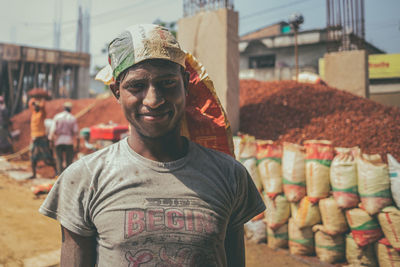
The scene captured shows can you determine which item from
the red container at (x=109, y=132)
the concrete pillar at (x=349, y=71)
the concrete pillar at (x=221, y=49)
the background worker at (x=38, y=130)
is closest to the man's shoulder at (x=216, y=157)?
the concrete pillar at (x=221, y=49)

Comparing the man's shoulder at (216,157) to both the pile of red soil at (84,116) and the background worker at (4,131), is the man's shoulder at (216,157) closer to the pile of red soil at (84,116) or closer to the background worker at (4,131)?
the pile of red soil at (84,116)

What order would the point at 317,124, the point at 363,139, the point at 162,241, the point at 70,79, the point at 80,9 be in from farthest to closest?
the point at 80,9, the point at 70,79, the point at 317,124, the point at 363,139, the point at 162,241

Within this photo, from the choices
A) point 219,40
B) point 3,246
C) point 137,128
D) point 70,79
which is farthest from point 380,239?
point 70,79

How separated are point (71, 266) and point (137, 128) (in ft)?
1.60

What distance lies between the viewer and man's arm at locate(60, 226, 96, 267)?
0.99 meters

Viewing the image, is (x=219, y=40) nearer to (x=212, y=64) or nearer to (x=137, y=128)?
(x=212, y=64)

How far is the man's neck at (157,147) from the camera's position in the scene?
41.2 inches

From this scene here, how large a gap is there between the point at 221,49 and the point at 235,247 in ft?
13.1

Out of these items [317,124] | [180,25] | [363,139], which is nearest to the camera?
[363,139]

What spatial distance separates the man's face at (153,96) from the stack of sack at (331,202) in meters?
2.65

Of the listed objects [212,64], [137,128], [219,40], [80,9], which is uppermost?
[80,9]

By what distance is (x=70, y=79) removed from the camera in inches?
569

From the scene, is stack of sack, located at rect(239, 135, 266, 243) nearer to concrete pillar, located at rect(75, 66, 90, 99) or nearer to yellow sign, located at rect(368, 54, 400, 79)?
concrete pillar, located at rect(75, 66, 90, 99)

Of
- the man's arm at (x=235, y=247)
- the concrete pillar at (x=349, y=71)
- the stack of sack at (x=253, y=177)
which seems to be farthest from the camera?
the concrete pillar at (x=349, y=71)
